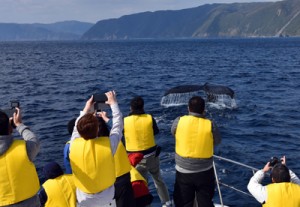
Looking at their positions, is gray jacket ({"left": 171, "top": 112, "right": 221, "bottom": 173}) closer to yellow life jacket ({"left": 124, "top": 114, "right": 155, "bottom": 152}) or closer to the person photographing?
yellow life jacket ({"left": 124, "top": 114, "right": 155, "bottom": 152})

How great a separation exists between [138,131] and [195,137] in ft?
4.86

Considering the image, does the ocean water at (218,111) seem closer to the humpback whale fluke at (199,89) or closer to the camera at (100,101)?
the humpback whale fluke at (199,89)

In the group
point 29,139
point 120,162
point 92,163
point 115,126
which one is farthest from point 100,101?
point 29,139

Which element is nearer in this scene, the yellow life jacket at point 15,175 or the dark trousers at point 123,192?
the yellow life jacket at point 15,175

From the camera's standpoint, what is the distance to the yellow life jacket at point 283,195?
5.43m

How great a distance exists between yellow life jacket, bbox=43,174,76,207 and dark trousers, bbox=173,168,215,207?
213cm

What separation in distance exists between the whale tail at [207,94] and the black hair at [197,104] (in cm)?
2212

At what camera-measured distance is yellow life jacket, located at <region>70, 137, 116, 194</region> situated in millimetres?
5379

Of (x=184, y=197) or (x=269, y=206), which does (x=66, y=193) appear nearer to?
(x=184, y=197)

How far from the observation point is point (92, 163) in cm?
538

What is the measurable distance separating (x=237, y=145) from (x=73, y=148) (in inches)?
632

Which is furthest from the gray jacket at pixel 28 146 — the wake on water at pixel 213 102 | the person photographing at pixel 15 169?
the wake on water at pixel 213 102

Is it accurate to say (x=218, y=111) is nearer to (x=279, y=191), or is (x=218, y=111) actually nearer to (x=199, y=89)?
(x=199, y=89)

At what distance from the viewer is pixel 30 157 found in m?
5.17
